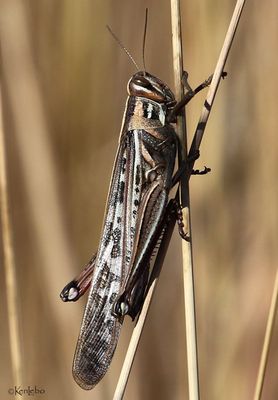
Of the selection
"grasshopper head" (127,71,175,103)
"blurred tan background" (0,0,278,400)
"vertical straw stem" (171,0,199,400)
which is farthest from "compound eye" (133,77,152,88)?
"blurred tan background" (0,0,278,400)

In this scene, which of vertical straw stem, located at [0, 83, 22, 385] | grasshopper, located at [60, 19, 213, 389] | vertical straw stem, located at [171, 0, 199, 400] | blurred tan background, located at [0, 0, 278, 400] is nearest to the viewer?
vertical straw stem, located at [171, 0, 199, 400]

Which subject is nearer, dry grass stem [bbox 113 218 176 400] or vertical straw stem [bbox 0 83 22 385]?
dry grass stem [bbox 113 218 176 400]

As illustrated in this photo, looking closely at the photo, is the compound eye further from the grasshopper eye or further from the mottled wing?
the mottled wing

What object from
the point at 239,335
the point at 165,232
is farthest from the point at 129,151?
the point at 239,335

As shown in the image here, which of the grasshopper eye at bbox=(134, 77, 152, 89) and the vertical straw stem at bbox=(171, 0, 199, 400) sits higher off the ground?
the grasshopper eye at bbox=(134, 77, 152, 89)

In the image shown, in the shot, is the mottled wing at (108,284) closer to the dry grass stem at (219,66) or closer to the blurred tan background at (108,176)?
the dry grass stem at (219,66)

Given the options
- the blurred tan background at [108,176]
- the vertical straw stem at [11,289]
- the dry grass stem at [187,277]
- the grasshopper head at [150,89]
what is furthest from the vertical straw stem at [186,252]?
the blurred tan background at [108,176]
